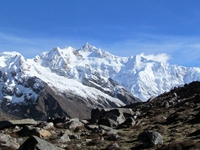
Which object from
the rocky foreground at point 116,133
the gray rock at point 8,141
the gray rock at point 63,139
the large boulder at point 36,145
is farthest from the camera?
the gray rock at point 63,139

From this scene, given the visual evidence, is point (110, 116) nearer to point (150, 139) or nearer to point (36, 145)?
point (150, 139)

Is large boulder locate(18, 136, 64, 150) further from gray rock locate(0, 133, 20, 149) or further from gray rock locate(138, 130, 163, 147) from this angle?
gray rock locate(138, 130, 163, 147)

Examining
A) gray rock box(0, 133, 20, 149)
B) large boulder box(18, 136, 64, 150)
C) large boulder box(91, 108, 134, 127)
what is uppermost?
large boulder box(91, 108, 134, 127)

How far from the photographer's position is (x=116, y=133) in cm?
2989

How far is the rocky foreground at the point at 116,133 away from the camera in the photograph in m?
23.1

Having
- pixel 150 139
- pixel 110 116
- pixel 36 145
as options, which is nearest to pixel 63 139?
pixel 150 139

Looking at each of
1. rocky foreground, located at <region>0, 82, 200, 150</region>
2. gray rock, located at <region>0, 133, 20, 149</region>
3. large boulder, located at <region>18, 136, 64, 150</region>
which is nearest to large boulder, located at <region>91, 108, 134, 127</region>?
rocky foreground, located at <region>0, 82, 200, 150</region>

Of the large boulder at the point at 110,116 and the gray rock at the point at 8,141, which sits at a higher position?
the large boulder at the point at 110,116

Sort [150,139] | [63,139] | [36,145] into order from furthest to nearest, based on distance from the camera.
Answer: [63,139] < [150,139] < [36,145]

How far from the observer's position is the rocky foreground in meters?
23.1

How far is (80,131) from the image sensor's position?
32.6 metres

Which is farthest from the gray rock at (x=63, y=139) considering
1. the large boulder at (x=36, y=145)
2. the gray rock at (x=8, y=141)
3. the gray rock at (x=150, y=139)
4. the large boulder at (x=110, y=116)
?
the large boulder at (x=36, y=145)

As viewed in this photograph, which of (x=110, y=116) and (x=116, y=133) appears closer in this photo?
(x=116, y=133)

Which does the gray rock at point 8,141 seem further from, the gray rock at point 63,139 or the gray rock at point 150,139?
the gray rock at point 150,139
